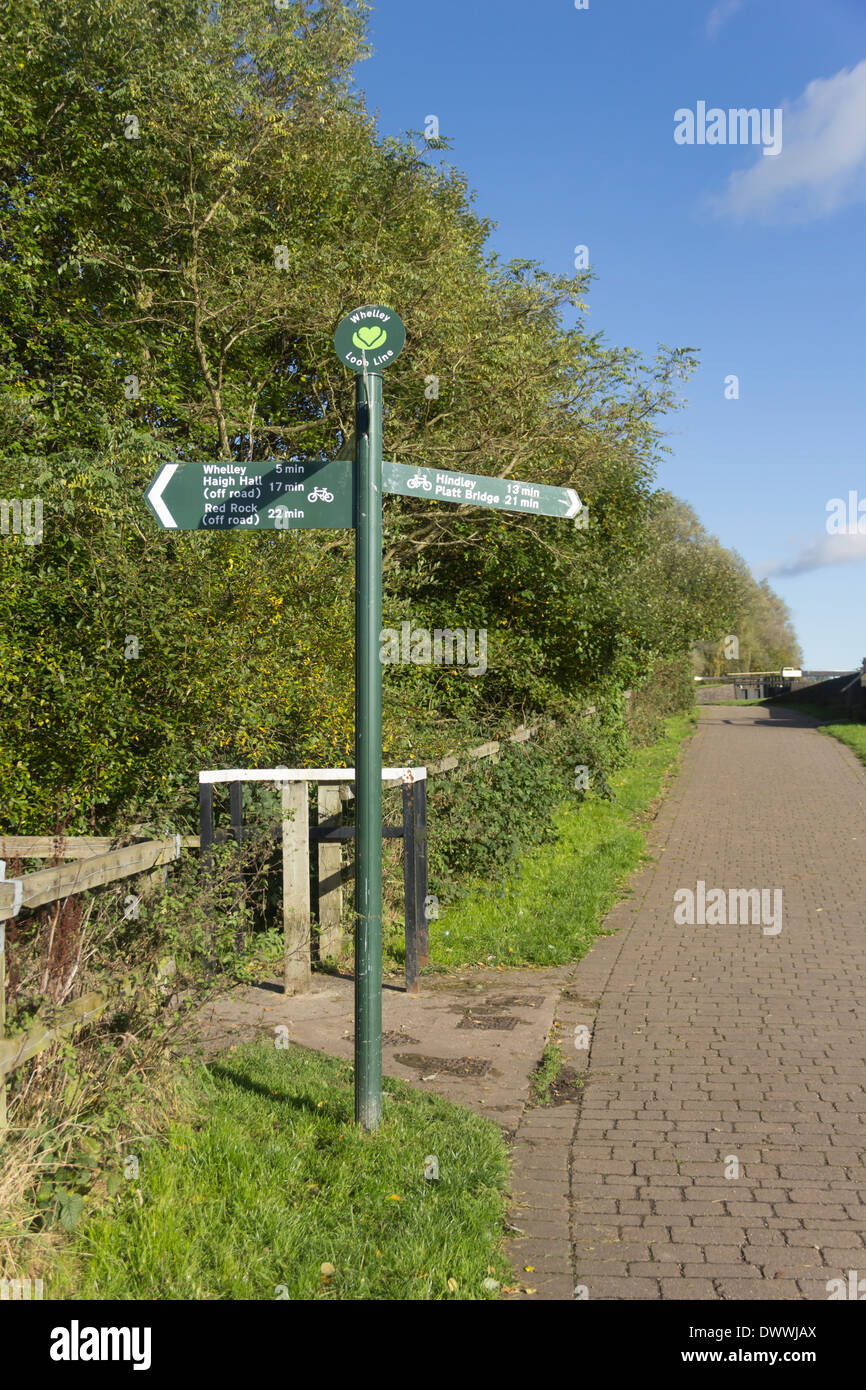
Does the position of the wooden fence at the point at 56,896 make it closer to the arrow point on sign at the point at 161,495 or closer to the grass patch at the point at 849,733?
the arrow point on sign at the point at 161,495

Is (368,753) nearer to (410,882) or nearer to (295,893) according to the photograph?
(295,893)

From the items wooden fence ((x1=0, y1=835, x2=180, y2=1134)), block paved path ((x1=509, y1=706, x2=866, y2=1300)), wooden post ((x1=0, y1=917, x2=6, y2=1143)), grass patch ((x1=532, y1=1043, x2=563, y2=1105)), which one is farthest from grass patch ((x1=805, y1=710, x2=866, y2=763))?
wooden post ((x1=0, y1=917, x2=6, y2=1143))

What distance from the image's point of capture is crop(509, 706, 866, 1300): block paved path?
12.2 ft

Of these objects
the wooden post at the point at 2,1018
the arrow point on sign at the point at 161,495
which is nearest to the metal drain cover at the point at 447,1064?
the wooden post at the point at 2,1018

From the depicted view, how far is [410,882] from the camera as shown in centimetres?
739

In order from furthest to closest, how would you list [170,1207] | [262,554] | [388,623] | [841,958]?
[388,623] → [262,554] → [841,958] → [170,1207]

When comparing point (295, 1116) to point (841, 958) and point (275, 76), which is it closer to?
point (841, 958)

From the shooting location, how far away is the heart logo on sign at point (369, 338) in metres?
4.55

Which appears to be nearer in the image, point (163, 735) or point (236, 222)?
point (163, 735)

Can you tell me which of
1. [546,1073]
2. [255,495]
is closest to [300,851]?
[546,1073]

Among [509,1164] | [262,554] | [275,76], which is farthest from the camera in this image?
[275,76]

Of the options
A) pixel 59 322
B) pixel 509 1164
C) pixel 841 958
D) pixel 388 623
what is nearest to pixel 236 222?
pixel 59 322

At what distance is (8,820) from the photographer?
8062 millimetres
